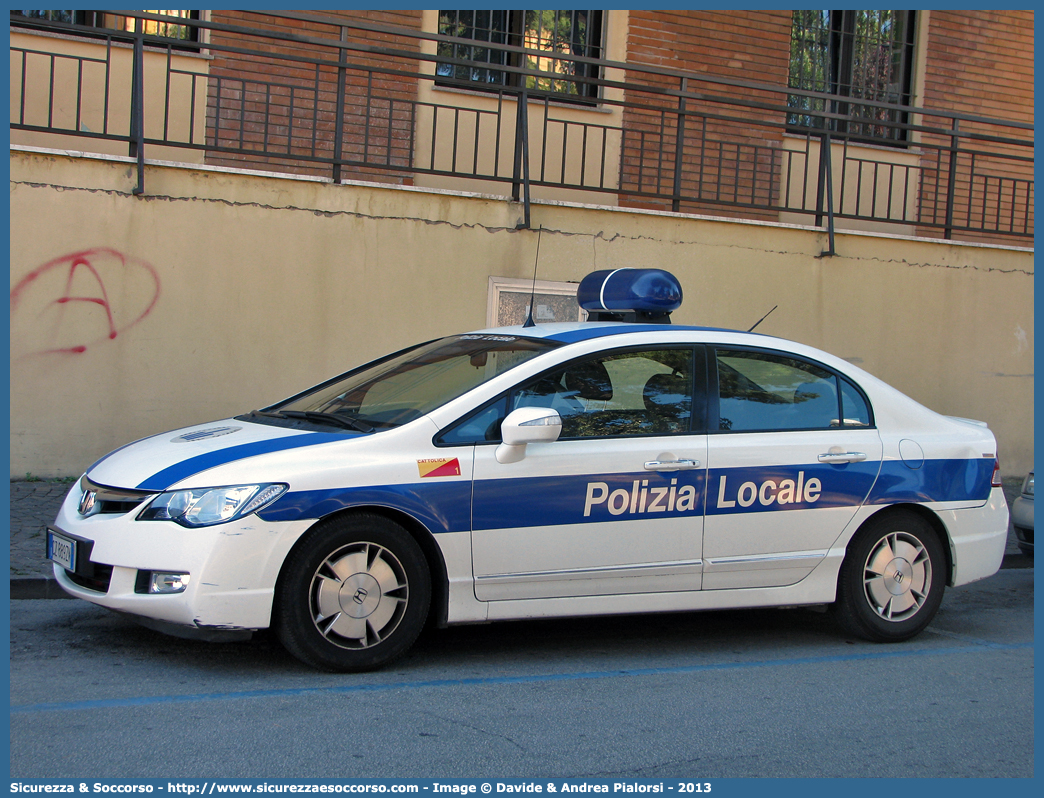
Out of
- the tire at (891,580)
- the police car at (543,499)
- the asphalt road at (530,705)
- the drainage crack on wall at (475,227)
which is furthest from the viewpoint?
the drainage crack on wall at (475,227)

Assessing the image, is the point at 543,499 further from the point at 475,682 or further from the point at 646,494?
the point at 475,682

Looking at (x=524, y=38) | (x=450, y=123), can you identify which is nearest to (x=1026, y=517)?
(x=450, y=123)

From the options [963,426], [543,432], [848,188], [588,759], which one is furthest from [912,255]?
[588,759]

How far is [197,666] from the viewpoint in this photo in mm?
4574

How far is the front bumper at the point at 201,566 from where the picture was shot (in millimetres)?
4207

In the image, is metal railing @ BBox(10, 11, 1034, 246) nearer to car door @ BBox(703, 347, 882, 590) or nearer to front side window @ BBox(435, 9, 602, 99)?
front side window @ BBox(435, 9, 602, 99)

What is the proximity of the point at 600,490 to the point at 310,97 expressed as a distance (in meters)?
6.93

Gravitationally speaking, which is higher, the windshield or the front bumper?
the windshield

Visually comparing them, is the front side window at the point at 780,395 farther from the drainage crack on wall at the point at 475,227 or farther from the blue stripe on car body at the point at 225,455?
the drainage crack on wall at the point at 475,227

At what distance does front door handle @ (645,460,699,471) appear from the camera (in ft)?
16.0

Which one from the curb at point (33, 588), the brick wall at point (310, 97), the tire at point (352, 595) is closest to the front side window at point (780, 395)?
the tire at point (352, 595)

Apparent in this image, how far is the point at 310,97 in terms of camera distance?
10.4m

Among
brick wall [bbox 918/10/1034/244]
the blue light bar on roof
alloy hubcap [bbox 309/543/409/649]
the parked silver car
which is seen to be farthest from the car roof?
brick wall [bbox 918/10/1034/244]

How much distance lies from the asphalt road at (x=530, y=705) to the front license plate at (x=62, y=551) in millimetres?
414
